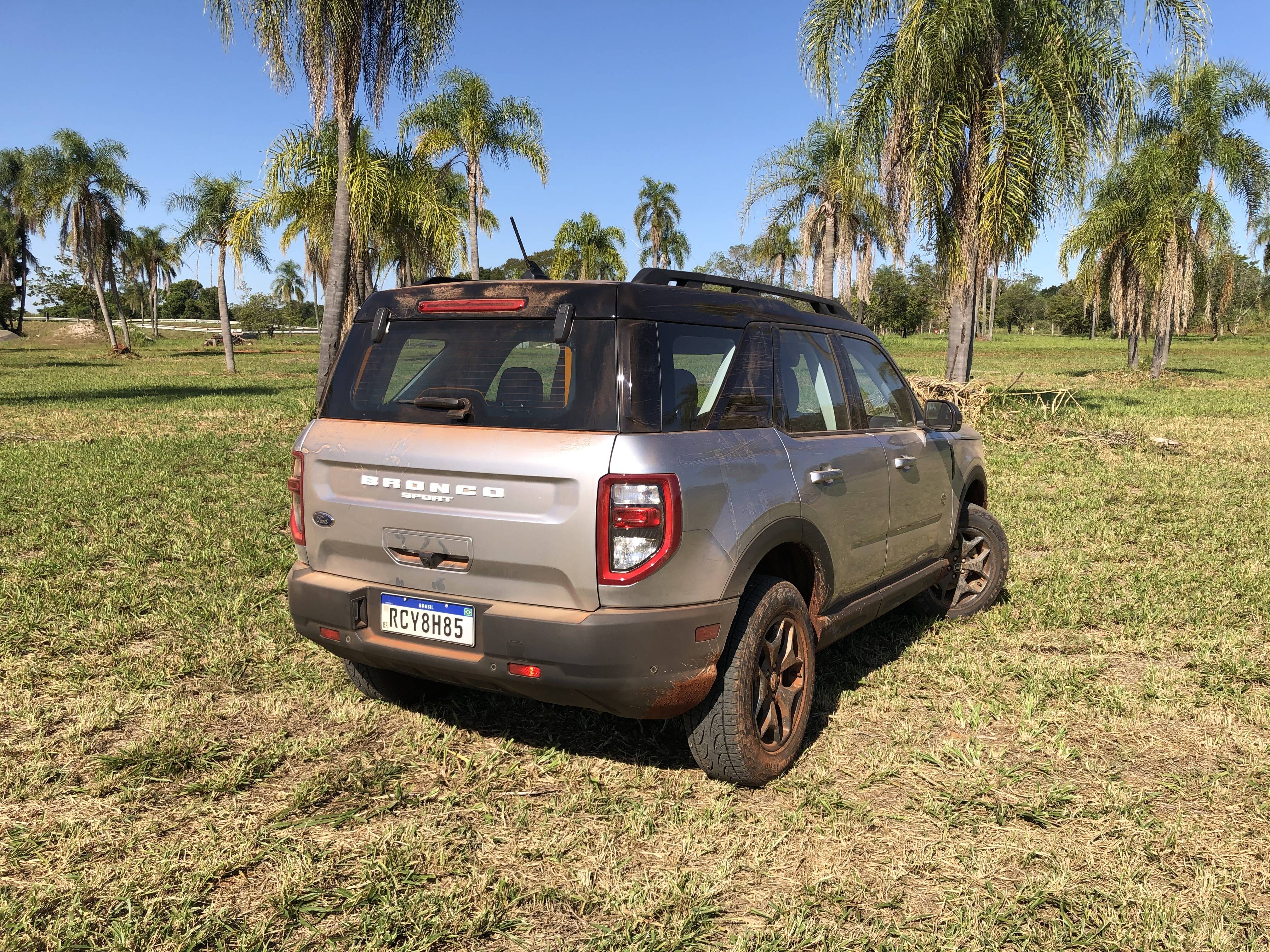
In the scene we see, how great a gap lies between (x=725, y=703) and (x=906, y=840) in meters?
0.77

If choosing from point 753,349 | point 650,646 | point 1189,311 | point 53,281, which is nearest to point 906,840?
point 650,646

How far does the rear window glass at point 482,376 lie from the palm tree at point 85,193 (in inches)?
1783

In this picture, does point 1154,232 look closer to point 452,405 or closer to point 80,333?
point 452,405

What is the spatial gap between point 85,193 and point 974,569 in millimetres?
47342

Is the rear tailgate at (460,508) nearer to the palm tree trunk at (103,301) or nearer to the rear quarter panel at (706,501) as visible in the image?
the rear quarter panel at (706,501)

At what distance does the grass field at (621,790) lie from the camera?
2.73 meters

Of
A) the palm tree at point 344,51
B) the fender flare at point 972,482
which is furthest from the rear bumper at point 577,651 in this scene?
the palm tree at point 344,51

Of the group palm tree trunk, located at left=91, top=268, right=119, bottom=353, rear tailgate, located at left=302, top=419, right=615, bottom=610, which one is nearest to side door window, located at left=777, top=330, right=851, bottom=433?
rear tailgate, located at left=302, top=419, right=615, bottom=610

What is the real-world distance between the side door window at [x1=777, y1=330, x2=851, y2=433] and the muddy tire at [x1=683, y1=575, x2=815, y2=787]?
0.74m

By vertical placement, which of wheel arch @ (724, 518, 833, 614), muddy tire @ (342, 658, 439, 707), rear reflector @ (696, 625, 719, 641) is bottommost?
muddy tire @ (342, 658, 439, 707)

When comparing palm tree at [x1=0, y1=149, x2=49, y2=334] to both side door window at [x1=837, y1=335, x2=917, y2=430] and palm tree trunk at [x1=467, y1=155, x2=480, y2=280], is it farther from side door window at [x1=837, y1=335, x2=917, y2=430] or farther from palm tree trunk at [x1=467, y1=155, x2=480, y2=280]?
side door window at [x1=837, y1=335, x2=917, y2=430]

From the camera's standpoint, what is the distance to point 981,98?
50.4ft

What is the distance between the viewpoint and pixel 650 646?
300cm

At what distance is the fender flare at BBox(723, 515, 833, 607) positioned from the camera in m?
3.25
